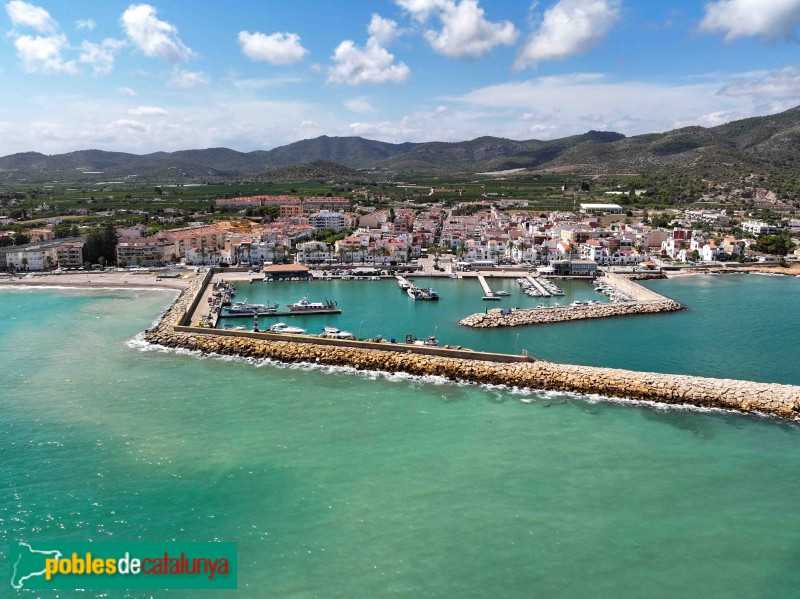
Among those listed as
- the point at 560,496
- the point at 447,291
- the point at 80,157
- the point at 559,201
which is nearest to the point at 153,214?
the point at 447,291

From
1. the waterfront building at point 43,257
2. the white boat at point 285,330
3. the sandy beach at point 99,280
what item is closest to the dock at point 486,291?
the white boat at point 285,330

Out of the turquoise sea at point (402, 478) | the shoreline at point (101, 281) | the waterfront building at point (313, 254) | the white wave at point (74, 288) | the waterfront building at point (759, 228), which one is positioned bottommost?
the turquoise sea at point (402, 478)

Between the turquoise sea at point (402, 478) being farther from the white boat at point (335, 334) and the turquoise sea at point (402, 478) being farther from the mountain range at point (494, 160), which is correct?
the mountain range at point (494, 160)

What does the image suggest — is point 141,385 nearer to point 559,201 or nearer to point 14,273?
point 14,273

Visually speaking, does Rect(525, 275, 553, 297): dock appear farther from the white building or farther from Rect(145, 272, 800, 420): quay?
the white building

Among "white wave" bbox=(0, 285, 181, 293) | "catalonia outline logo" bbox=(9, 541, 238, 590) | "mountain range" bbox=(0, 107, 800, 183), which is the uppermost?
"mountain range" bbox=(0, 107, 800, 183)

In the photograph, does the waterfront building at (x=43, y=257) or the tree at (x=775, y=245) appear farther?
the tree at (x=775, y=245)

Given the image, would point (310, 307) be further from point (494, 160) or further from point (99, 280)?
point (494, 160)

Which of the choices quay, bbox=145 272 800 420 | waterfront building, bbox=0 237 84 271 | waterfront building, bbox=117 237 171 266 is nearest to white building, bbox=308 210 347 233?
waterfront building, bbox=117 237 171 266
